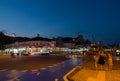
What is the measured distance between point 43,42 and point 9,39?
28.5 meters

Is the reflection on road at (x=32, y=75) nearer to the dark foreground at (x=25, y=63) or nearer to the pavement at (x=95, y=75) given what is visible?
the pavement at (x=95, y=75)

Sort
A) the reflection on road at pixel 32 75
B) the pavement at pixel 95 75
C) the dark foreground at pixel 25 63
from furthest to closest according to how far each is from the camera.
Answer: the dark foreground at pixel 25 63 → the reflection on road at pixel 32 75 → the pavement at pixel 95 75

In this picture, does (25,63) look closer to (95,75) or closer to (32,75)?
(32,75)

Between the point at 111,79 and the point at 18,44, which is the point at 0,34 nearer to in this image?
the point at 18,44

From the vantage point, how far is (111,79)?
16078 millimetres

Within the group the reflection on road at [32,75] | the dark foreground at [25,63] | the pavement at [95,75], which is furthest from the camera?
the dark foreground at [25,63]

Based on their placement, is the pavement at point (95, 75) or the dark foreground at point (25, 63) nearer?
the pavement at point (95, 75)

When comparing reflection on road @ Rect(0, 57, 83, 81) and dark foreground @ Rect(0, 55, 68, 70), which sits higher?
dark foreground @ Rect(0, 55, 68, 70)

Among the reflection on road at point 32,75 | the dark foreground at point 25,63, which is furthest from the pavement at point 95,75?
the dark foreground at point 25,63

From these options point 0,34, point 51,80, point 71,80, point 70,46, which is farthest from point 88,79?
point 70,46

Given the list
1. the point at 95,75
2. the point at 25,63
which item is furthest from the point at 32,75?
the point at 25,63

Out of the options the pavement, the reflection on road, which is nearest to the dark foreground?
the reflection on road

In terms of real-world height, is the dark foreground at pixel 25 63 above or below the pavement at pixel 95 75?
above

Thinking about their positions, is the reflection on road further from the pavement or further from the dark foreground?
the dark foreground
